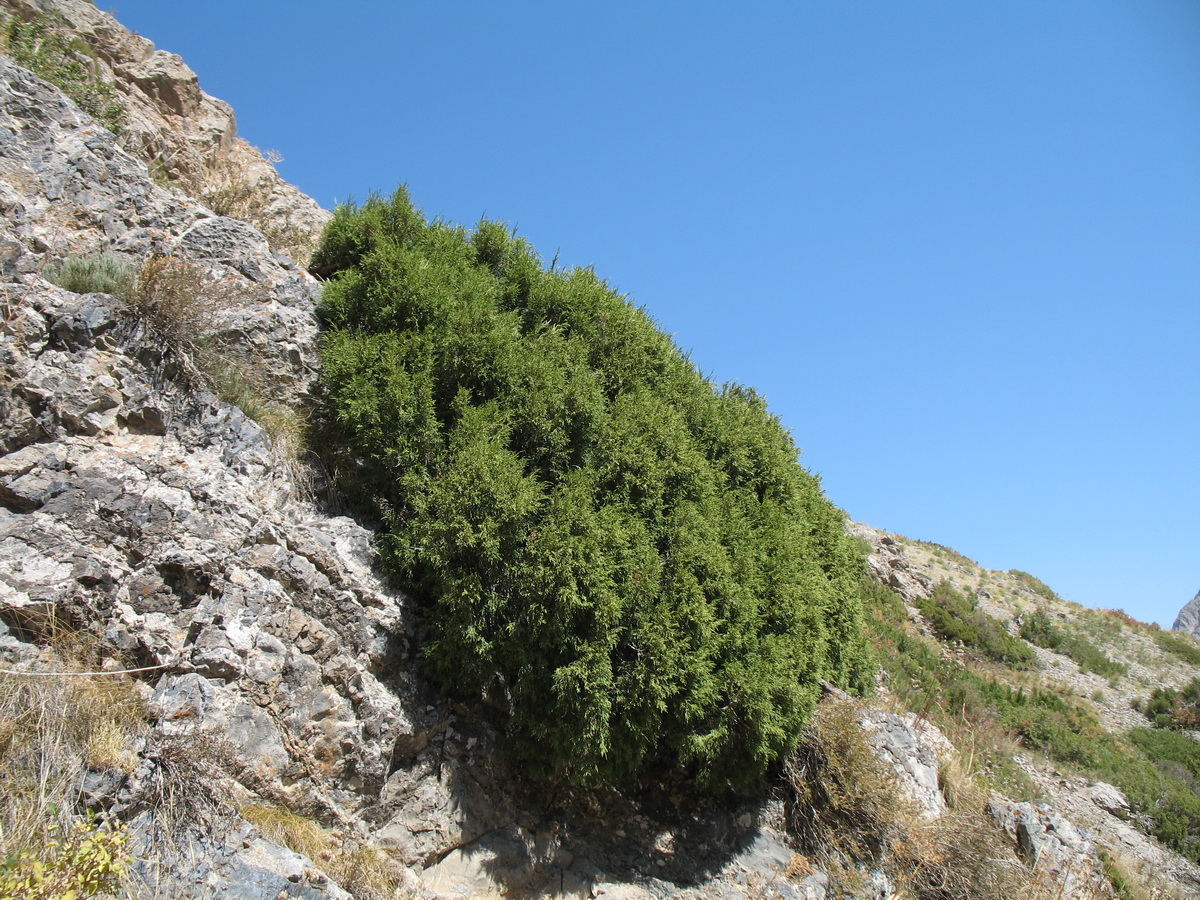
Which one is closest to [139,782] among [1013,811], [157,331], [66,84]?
[157,331]

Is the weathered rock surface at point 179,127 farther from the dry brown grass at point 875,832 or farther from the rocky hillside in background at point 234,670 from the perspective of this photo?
the dry brown grass at point 875,832

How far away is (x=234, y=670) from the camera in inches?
189

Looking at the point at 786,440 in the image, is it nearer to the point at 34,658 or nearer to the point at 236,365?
the point at 236,365

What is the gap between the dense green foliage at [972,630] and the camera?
63.7 feet

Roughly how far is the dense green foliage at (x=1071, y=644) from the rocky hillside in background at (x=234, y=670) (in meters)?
13.5

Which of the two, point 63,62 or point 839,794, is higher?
point 63,62

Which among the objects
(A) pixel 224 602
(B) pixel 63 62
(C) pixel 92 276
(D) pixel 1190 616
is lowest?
(A) pixel 224 602

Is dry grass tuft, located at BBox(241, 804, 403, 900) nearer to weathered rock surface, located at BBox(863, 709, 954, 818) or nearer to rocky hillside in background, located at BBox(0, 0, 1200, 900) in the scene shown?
rocky hillside in background, located at BBox(0, 0, 1200, 900)

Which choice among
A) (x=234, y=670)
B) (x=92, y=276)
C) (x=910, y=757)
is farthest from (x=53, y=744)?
(x=910, y=757)

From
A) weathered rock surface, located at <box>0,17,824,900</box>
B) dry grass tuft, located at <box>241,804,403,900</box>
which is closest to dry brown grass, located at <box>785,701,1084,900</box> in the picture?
weathered rock surface, located at <box>0,17,824,900</box>

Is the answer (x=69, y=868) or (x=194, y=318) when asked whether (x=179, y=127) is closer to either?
(x=194, y=318)

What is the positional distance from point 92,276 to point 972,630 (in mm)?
21578

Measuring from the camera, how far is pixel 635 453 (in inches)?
284

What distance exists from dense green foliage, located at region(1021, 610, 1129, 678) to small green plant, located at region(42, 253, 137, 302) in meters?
25.1
